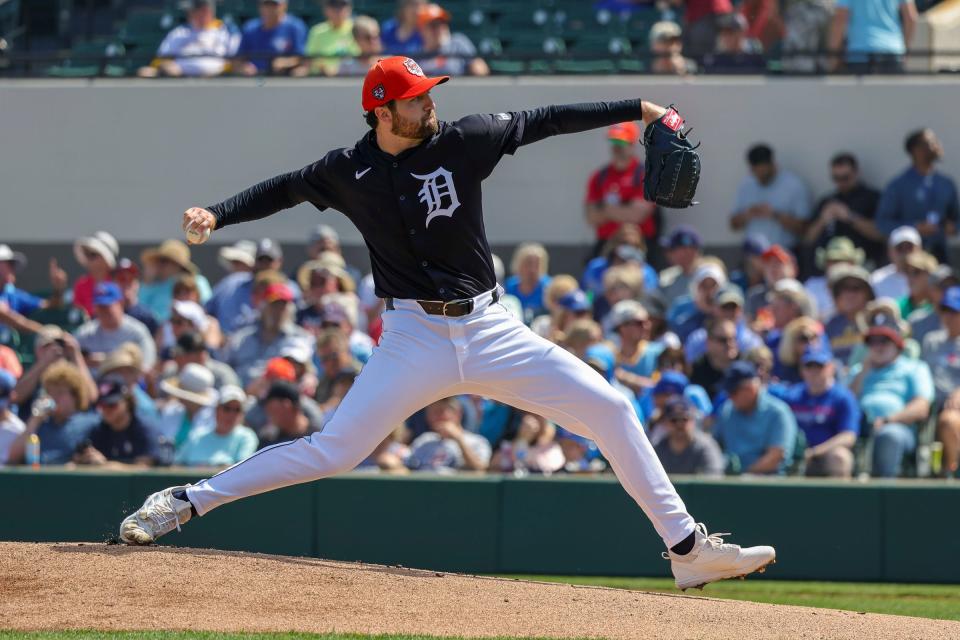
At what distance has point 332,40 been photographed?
Result: 1405cm

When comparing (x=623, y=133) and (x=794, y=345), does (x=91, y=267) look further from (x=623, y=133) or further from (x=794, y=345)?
(x=794, y=345)

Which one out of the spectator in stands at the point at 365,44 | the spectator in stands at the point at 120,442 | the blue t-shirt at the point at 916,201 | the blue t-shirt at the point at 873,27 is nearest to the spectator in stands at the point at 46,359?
the spectator in stands at the point at 120,442

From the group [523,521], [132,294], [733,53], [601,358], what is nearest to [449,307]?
[523,521]

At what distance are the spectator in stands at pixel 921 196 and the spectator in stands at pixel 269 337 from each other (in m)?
4.69

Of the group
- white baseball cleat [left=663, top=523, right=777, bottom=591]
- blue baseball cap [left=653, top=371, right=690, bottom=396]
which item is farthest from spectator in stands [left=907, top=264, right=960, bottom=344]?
white baseball cleat [left=663, top=523, right=777, bottom=591]

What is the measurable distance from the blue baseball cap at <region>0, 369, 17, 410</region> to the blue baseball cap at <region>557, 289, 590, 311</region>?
3848 millimetres

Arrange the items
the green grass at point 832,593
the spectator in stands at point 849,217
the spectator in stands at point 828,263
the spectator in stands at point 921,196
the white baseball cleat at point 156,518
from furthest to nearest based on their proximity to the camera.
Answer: the spectator in stands at point 849,217, the spectator in stands at point 921,196, the spectator in stands at point 828,263, the green grass at point 832,593, the white baseball cleat at point 156,518

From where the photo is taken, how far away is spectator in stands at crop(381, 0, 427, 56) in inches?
539

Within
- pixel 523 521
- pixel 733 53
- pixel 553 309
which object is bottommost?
pixel 523 521

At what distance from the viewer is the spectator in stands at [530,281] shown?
468 inches

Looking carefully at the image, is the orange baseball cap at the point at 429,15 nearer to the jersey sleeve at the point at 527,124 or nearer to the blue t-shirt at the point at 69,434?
the blue t-shirt at the point at 69,434

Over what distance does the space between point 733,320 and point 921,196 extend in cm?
255

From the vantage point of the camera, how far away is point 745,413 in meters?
9.88

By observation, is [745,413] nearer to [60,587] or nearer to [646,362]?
[646,362]
